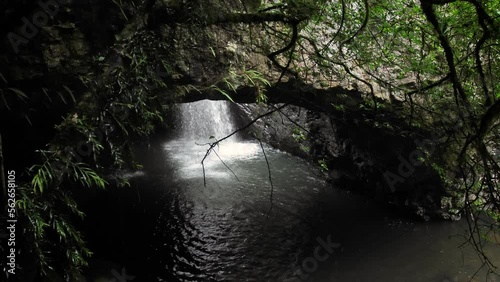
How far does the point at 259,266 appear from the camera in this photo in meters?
6.18

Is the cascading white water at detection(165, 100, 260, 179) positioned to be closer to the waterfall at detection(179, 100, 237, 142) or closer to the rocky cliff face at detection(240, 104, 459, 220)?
the waterfall at detection(179, 100, 237, 142)

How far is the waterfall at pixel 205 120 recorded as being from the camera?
42.5 feet

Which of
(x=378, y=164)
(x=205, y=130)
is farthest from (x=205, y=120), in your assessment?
(x=378, y=164)

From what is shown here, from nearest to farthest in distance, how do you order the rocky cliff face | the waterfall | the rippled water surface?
1. the rippled water surface
2. the rocky cliff face
3. the waterfall

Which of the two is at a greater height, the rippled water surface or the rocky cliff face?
the rocky cliff face

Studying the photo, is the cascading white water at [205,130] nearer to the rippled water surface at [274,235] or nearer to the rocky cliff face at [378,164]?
the rippled water surface at [274,235]

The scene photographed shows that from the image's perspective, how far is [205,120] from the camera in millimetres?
13008

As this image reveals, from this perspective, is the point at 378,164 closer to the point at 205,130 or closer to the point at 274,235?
the point at 274,235

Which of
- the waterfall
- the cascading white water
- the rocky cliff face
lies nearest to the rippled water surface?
the rocky cliff face

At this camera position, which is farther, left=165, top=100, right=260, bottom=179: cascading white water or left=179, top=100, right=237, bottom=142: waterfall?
left=179, top=100, right=237, bottom=142: waterfall

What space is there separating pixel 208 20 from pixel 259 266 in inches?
171

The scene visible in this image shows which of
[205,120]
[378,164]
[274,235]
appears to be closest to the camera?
A: [274,235]

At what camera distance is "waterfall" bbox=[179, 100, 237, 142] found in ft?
42.5

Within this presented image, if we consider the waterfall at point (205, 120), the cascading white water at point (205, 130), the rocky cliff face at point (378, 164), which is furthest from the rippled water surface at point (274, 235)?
the waterfall at point (205, 120)
